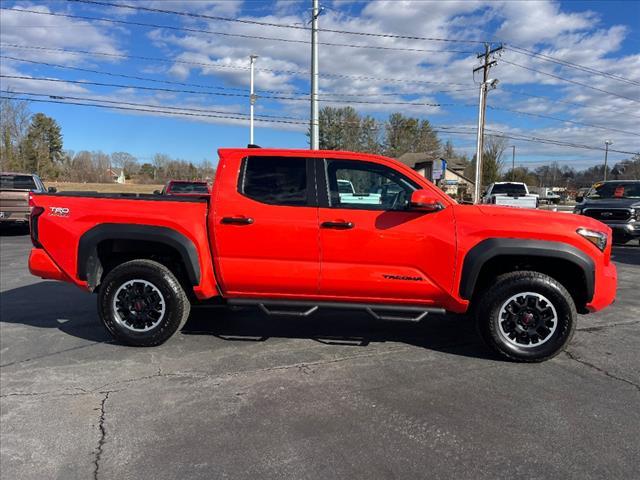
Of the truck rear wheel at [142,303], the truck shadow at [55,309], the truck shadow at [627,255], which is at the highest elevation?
the truck rear wheel at [142,303]

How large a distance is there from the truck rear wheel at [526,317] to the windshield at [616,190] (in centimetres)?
1095

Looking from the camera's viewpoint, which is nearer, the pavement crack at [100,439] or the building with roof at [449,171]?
the pavement crack at [100,439]

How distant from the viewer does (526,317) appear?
4324mm

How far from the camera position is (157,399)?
3658mm

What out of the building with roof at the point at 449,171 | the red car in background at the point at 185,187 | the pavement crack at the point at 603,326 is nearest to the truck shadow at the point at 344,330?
the pavement crack at the point at 603,326

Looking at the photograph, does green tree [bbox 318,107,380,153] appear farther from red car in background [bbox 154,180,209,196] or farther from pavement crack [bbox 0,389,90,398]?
pavement crack [bbox 0,389,90,398]

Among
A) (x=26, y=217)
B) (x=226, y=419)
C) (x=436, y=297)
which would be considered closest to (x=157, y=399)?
(x=226, y=419)

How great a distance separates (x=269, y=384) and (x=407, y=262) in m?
1.65

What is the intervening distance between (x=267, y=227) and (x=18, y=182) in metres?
14.0

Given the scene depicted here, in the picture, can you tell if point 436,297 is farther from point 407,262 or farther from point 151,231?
point 151,231

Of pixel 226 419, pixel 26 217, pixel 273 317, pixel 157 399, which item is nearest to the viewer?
pixel 226 419

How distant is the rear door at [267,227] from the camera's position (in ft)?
14.4

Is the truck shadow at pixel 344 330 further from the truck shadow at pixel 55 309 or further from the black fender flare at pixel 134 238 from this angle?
the truck shadow at pixel 55 309

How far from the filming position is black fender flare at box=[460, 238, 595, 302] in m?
4.16
